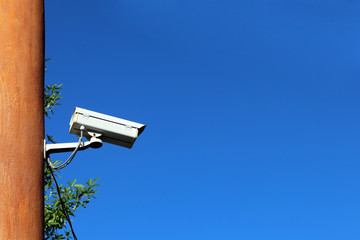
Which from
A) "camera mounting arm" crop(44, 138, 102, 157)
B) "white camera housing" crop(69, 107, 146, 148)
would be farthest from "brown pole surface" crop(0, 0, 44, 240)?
"white camera housing" crop(69, 107, 146, 148)

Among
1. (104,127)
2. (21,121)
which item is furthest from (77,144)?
(21,121)

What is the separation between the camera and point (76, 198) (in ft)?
27.3

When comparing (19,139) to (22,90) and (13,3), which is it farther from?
(13,3)

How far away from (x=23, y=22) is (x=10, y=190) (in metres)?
1.10

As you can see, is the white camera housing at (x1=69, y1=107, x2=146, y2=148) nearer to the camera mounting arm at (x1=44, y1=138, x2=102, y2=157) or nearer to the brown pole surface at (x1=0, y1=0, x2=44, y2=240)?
the camera mounting arm at (x1=44, y1=138, x2=102, y2=157)

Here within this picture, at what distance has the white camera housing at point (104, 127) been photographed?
12.4 ft

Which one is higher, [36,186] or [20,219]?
[36,186]

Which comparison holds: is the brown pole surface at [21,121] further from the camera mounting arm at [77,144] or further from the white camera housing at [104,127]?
the white camera housing at [104,127]

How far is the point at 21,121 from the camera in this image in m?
3.11

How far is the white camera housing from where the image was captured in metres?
3.77

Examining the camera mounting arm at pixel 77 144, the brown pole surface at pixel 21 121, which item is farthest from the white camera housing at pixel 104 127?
the brown pole surface at pixel 21 121

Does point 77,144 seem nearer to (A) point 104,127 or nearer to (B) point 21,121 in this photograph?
(A) point 104,127

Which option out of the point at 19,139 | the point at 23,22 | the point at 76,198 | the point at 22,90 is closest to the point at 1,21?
the point at 23,22

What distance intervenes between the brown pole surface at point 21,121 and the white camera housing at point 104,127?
472 millimetres
